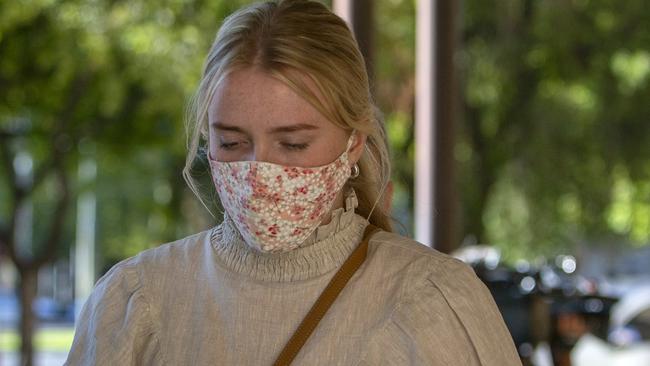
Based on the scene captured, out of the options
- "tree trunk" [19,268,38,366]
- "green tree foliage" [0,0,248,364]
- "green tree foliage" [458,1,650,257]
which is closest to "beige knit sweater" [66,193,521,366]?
"green tree foliage" [0,0,248,364]

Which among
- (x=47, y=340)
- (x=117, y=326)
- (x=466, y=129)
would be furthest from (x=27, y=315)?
(x=117, y=326)

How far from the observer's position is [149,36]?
47.4 ft

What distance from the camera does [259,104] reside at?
7.41ft

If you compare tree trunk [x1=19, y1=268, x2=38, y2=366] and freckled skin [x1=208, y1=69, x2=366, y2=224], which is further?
tree trunk [x1=19, y1=268, x2=38, y2=366]

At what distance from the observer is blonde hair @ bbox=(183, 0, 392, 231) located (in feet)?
7.50

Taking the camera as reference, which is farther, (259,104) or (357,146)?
(357,146)

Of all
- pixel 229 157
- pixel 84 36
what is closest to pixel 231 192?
pixel 229 157

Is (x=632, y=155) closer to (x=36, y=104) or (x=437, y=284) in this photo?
(x=36, y=104)

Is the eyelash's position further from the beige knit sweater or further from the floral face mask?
the beige knit sweater

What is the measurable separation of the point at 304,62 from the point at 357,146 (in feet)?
0.62

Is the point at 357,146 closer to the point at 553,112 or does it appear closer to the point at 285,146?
the point at 285,146

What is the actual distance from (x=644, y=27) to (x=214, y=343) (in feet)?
54.9

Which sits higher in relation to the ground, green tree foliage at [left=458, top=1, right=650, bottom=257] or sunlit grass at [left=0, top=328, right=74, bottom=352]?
green tree foliage at [left=458, top=1, right=650, bottom=257]

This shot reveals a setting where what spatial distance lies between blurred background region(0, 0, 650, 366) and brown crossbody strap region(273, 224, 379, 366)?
6.60 meters
